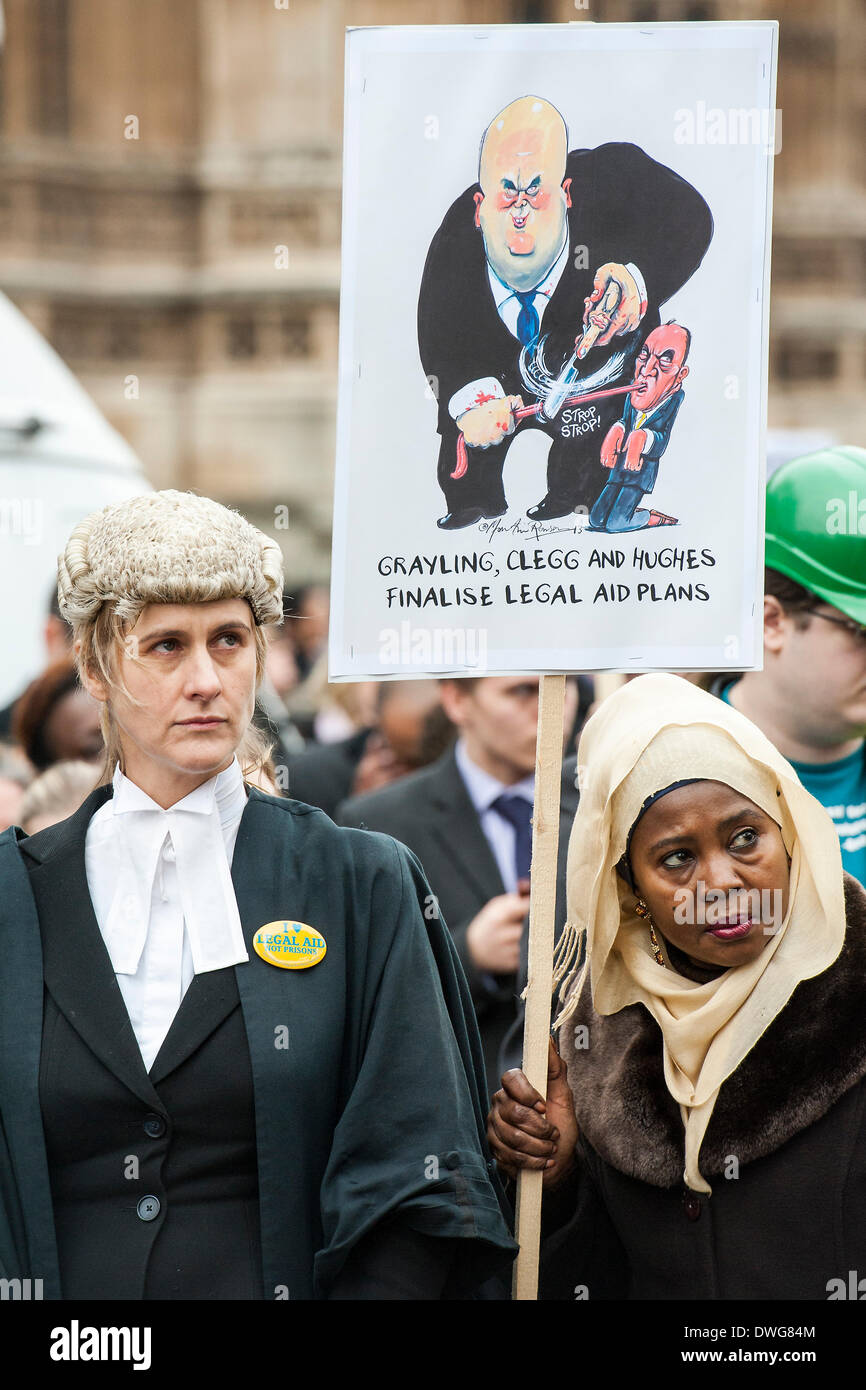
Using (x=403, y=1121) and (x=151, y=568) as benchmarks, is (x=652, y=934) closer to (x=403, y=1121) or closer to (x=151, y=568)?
(x=403, y=1121)

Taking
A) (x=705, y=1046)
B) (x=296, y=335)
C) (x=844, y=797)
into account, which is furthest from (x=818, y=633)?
(x=296, y=335)

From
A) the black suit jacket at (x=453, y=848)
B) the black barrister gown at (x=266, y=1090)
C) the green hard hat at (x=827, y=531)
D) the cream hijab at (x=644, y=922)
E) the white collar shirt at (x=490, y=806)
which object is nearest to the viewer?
the black barrister gown at (x=266, y=1090)

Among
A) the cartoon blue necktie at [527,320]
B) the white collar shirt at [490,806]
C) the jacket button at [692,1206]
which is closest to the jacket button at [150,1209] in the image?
the jacket button at [692,1206]

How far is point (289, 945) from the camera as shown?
97.7 inches

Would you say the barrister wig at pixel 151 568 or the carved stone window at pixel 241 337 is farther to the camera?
the carved stone window at pixel 241 337

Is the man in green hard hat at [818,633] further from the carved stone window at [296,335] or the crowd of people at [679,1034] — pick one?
the carved stone window at [296,335]

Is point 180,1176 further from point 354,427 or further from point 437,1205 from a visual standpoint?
point 354,427

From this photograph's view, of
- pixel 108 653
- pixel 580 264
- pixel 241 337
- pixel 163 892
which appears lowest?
pixel 163 892

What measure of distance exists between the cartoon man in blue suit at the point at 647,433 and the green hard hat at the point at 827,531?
0.83 meters

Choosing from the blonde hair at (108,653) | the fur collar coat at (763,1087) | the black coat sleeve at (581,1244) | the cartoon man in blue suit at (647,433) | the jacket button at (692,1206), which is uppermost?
the cartoon man in blue suit at (647,433)

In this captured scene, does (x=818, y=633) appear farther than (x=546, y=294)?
Yes

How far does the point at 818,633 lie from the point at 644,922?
0.98 meters

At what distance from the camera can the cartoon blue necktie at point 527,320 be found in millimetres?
2779
